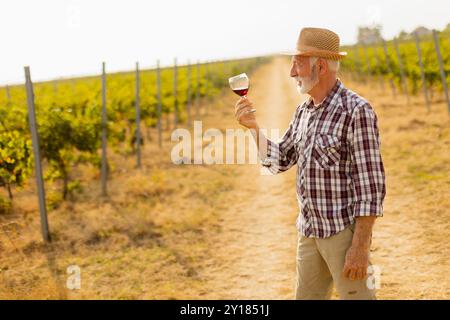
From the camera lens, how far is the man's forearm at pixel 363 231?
6.58 ft

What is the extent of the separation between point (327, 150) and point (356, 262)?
491 millimetres

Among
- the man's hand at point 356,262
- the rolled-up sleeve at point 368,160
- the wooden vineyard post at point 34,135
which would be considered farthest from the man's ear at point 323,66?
the wooden vineyard post at point 34,135

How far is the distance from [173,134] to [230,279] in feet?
30.6

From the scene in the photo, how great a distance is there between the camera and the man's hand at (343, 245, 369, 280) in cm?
204

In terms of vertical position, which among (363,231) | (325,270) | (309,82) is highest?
(309,82)

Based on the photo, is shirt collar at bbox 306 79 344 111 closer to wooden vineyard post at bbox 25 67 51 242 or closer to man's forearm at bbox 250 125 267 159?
man's forearm at bbox 250 125 267 159

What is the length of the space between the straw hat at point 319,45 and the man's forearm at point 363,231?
28.6 inches

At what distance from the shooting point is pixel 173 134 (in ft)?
44.8

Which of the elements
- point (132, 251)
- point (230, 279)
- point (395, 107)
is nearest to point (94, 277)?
point (132, 251)

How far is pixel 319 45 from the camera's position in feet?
7.00
